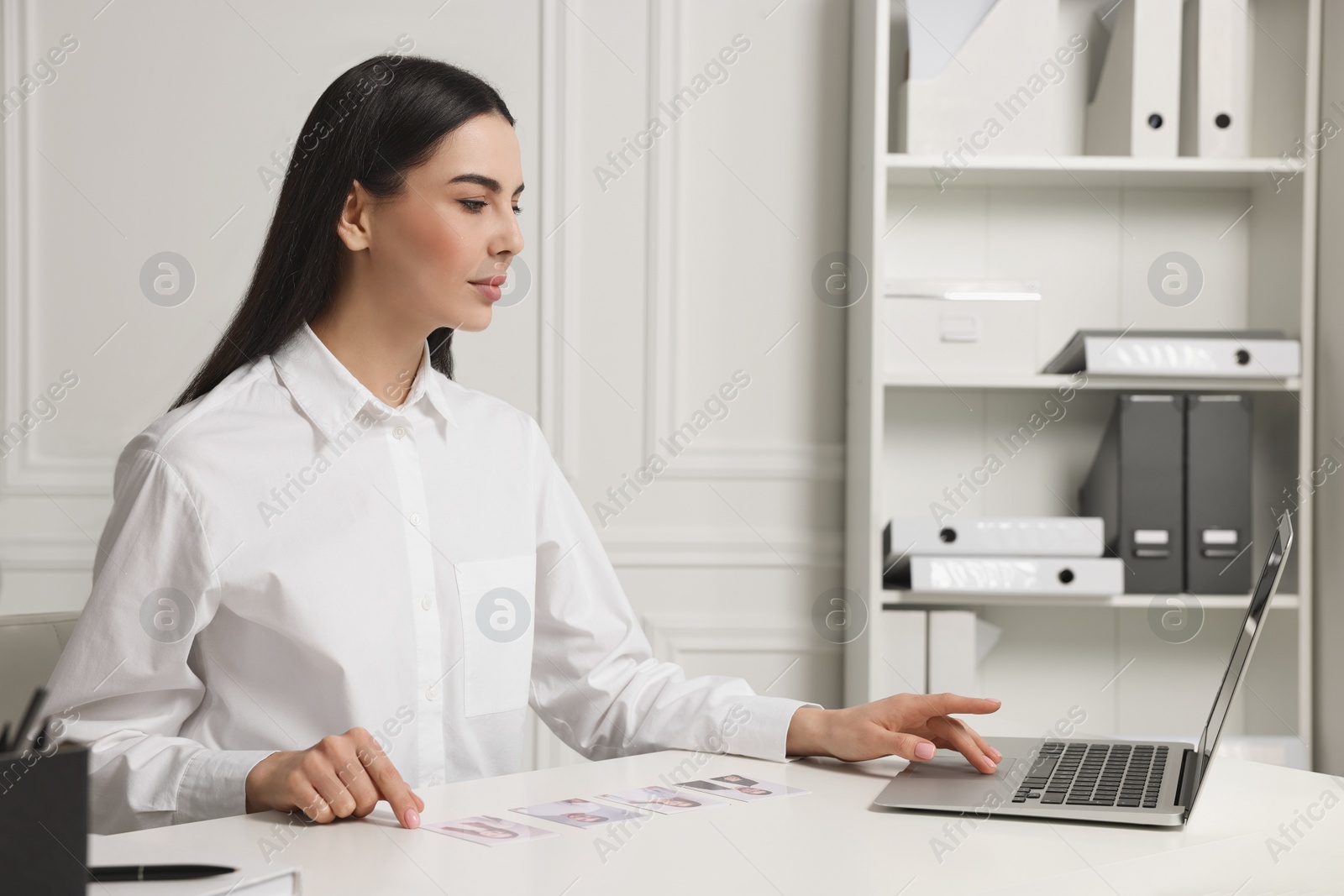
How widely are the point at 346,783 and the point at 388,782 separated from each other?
0.04 metres

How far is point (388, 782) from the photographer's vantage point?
868 mm

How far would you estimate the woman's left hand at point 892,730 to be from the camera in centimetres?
108

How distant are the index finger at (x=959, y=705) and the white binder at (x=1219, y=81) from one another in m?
1.60

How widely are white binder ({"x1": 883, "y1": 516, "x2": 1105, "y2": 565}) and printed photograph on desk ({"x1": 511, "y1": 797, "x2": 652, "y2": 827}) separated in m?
1.37

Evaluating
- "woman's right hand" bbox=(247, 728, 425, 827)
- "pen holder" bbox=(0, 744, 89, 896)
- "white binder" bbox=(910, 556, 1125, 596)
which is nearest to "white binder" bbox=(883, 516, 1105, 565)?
"white binder" bbox=(910, 556, 1125, 596)

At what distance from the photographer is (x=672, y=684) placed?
1.30 meters

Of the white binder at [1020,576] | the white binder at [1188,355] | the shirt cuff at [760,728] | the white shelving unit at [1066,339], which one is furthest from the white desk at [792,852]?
the white shelving unit at [1066,339]

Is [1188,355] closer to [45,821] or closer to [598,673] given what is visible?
[598,673]

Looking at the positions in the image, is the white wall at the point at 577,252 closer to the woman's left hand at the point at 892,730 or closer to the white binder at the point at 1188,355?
the white binder at the point at 1188,355

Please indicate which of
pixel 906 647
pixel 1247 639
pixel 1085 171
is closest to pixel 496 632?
pixel 1247 639

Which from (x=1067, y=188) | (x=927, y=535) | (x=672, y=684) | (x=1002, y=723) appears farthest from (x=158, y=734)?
(x=1067, y=188)

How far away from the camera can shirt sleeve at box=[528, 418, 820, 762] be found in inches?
47.7

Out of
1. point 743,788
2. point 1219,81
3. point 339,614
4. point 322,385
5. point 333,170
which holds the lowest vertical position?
point 743,788

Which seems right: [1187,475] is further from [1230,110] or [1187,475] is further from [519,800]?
[519,800]
